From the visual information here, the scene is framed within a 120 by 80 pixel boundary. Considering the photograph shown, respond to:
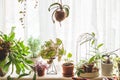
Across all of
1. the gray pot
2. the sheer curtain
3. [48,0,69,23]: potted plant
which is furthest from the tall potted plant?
the gray pot

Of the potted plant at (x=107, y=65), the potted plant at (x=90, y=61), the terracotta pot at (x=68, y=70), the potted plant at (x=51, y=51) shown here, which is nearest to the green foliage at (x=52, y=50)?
the potted plant at (x=51, y=51)

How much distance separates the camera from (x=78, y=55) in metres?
3.29

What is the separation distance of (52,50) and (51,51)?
0.01 meters

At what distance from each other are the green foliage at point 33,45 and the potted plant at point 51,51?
7 cm

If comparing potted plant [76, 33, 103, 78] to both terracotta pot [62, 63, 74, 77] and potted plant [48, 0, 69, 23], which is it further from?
potted plant [48, 0, 69, 23]

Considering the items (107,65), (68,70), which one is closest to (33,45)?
(68,70)

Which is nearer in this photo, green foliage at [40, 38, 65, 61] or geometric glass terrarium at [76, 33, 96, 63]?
green foliage at [40, 38, 65, 61]

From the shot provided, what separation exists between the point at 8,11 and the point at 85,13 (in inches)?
31.9

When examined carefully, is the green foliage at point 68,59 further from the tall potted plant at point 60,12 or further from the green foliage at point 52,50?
the tall potted plant at point 60,12

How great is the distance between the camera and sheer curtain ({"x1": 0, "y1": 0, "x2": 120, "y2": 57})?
127 inches

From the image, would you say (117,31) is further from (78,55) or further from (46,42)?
(46,42)

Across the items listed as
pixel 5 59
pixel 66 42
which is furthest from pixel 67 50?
pixel 5 59

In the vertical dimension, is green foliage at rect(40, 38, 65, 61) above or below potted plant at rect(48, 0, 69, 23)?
below

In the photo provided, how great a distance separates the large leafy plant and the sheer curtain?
0.10 metres
